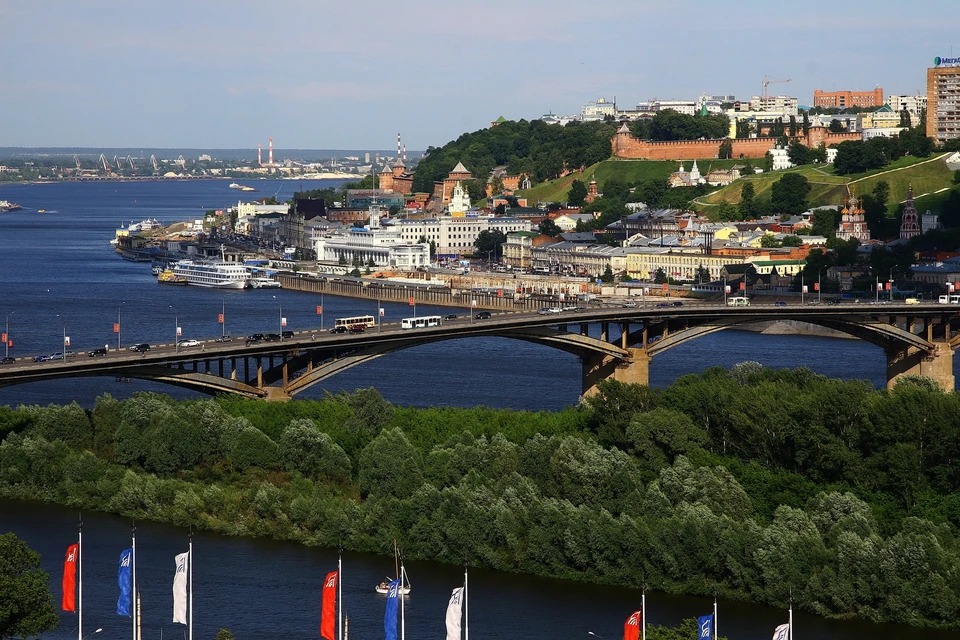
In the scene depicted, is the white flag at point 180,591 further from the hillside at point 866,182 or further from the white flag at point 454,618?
the hillside at point 866,182

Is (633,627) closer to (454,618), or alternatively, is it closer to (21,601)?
(454,618)

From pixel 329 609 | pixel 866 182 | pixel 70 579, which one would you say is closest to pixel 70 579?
pixel 70 579

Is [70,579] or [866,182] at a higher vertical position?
[866,182]

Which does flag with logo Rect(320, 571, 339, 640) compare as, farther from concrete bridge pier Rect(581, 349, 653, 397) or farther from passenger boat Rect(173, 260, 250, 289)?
passenger boat Rect(173, 260, 250, 289)

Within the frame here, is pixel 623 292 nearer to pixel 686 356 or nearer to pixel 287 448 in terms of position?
pixel 686 356

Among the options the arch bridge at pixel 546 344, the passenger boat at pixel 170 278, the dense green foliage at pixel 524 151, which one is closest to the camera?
the arch bridge at pixel 546 344

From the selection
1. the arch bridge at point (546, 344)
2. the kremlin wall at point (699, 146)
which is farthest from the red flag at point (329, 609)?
the kremlin wall at point (699, 146)

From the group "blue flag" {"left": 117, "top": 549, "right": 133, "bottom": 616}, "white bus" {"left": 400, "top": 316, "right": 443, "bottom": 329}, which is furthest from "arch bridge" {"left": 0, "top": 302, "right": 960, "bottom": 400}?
"blue flag" {"left": 117, "top": 549, "right": 133, "bottom": 616}

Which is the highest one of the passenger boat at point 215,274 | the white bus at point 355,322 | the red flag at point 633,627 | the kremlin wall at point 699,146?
the kremlin wall at point 699,146
